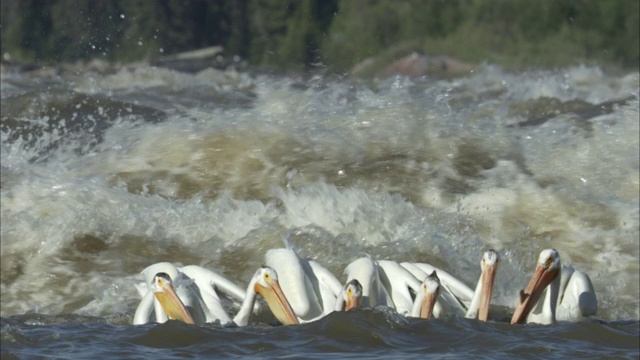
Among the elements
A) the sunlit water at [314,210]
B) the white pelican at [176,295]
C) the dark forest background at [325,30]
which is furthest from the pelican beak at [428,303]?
the dark forest background at [325,30]

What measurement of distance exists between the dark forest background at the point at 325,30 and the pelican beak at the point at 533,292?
31.2 feet

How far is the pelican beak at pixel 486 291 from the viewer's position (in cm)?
968

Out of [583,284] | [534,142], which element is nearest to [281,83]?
[534,142]

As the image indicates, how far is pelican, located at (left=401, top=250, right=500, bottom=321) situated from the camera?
9.73 metres

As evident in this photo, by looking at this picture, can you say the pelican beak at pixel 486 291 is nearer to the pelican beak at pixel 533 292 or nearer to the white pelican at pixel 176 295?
the pelican beak at pixel 533 292

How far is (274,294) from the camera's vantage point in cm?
957

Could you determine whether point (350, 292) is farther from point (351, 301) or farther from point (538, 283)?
point (538, 283)

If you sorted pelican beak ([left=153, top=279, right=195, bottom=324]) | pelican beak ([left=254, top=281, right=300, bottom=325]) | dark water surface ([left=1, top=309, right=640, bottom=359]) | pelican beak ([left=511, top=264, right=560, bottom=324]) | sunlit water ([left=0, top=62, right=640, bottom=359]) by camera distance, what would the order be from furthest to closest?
pelican beak ([left=511, top=264, right=560, bottom=324])
pelican beak ([left=254, top=281, right=300, bottom=325])
pelican beak ([left=153, top=279, right=195, bottom=324])
sunlit water ([left=0, top=62, right=640, bottom=359])
dark water surface ([left=1, top=309, right=640, bottom=359])

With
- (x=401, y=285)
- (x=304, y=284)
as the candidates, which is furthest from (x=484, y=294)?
(x=304, y=284)

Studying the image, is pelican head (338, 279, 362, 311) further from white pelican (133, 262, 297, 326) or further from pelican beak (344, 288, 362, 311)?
white pelican (133, 262, 297, 326)

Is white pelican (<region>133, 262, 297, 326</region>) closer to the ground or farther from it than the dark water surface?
farther from it

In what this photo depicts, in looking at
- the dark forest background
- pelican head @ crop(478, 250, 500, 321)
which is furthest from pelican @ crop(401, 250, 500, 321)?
the dark forest background

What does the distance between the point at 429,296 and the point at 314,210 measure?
266 cm

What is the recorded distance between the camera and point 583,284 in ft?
33.3
